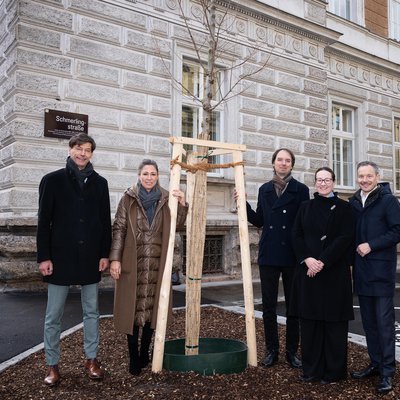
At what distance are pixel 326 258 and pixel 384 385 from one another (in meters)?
1.01

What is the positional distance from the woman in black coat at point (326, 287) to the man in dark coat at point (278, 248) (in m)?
0.38

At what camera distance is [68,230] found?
12.2 ft

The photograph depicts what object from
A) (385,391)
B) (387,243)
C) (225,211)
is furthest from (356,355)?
(225,211)

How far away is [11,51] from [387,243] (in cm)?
706

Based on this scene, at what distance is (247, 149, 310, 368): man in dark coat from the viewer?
421cm

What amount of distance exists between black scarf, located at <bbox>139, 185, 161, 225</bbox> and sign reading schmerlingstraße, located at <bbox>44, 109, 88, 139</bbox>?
4.76 meters

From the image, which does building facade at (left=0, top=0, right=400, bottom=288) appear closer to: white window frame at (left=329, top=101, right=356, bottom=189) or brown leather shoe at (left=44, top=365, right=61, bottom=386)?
white window frame at (left=329, top=101, right=356, bottom=189)

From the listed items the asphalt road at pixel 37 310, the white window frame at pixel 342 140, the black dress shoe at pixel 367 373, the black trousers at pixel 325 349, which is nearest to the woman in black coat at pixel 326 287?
the black trousers at pixel 325 349

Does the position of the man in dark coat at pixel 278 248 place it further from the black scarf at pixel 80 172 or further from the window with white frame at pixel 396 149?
the window with white frame at pixel 396 149

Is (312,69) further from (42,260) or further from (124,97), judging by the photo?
(42,260)

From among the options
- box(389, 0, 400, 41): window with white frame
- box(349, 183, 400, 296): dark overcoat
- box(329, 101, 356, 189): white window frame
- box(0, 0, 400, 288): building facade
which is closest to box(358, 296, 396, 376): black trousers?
box(349, 183, 400, 296): dark overcoat

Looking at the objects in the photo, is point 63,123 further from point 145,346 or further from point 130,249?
point 145,346

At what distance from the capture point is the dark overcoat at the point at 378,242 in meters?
3.70

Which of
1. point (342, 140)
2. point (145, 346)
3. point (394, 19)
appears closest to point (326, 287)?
point (145, 346)
